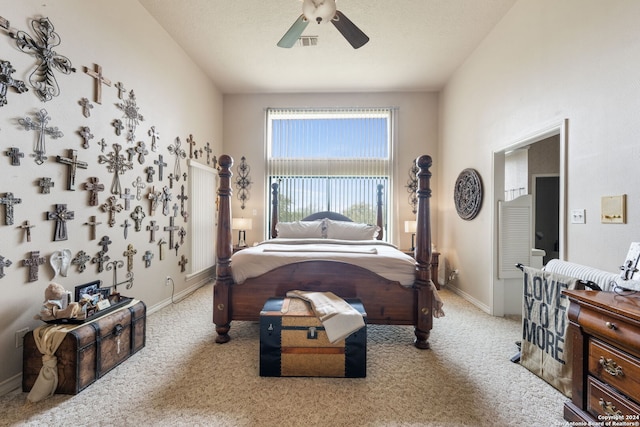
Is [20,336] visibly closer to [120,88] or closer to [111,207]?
[111,207]

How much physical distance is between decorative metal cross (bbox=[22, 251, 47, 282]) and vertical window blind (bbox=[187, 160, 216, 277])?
1.94m

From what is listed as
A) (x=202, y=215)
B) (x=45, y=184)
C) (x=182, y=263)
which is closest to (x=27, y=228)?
(x=45, y=184)

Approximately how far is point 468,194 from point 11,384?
4.64 m

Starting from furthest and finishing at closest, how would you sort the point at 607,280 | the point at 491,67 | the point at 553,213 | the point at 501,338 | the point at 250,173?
the point at 250,173 → the point at 553,213 → the point at 491,67 → the point at 501,338 → the point at 607,280

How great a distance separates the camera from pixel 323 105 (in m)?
4.76

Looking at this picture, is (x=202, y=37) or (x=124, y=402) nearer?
(x=124, y=402)

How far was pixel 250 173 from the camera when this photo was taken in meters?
4.83

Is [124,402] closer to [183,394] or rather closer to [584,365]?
[183,394]

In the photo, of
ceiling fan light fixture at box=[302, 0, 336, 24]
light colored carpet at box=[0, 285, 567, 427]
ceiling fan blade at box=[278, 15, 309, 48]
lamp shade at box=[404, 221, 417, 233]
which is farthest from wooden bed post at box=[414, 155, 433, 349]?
lamp shade at box=[404, 221, 417, 233]

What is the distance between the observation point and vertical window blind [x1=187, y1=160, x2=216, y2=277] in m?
3.81

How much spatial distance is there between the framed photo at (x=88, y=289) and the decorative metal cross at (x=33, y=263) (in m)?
0.25

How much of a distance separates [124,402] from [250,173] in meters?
3.72

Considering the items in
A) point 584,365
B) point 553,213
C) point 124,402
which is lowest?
point 124,402

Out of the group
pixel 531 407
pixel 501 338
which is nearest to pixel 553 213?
pixel 501 338
